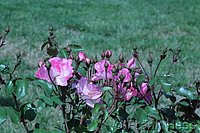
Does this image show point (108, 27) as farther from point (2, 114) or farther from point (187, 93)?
point (2, 114)

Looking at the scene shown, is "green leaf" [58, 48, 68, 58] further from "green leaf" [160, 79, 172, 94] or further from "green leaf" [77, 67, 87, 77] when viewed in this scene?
"green leaf" [160, 79, 172, 94]

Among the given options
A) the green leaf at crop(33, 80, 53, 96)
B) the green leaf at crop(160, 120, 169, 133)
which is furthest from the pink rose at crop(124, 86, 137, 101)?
the green leaf at crop(33, 80, 53, 96)

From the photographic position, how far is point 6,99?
3879 mm

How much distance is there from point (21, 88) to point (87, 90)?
0.17 m

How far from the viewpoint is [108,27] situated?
7.35m

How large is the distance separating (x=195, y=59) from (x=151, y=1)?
525 centimetres

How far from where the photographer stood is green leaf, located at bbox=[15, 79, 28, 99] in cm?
122

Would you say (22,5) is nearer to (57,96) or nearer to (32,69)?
(32,69)

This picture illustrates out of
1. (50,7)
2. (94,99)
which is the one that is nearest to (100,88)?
(94,99)

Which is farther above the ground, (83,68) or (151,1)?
(83,68)

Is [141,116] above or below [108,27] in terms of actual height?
above

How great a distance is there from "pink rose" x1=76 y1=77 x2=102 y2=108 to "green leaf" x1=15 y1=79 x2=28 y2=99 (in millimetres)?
142

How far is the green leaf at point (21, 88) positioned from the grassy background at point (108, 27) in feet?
11.3

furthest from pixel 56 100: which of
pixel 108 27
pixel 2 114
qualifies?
pixel 108 27
